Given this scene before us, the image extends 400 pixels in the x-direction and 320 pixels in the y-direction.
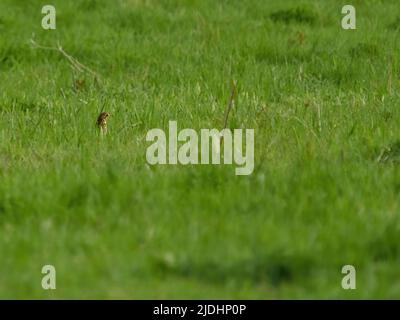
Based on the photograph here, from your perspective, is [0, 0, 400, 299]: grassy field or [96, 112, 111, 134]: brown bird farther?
[96, 112, 111, 134]: brown bird

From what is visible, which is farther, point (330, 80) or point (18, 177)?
point (330, 80)

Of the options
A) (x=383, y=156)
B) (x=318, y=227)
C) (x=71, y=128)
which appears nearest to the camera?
(x=318, y=227)

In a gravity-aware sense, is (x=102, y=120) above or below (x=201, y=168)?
above

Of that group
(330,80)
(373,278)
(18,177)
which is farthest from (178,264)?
(330,80)

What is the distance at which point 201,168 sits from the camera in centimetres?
518

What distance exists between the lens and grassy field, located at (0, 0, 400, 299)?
13.3 feet

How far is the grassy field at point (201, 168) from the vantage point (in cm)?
404

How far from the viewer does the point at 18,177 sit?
5215mm

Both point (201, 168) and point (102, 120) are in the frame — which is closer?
point (201, 168)

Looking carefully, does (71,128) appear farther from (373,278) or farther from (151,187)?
(373,278)

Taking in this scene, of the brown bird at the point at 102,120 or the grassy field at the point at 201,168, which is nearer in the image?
the grassy field at the point at 201,168
